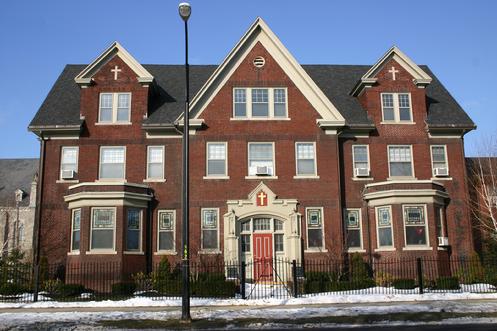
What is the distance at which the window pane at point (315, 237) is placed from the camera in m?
26.9

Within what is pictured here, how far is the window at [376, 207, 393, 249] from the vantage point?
26.6 m

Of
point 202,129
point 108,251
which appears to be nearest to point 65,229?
point 108,251

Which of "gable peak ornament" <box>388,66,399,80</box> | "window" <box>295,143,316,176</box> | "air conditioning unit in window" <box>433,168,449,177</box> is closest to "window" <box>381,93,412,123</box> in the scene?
"gable peak ornament" <box>388,66,399,80</box>

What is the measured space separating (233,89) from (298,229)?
8.07 m

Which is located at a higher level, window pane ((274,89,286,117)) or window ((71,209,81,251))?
window pane ((274,89,286,117))

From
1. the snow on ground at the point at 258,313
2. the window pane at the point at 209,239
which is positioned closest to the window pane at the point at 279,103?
the window pane at the point at 209,239

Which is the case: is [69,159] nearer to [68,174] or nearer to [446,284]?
[68,174]

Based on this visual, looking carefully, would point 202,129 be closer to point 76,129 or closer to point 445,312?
point 76,129

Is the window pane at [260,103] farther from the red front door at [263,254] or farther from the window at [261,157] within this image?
the red front door at [263,254]

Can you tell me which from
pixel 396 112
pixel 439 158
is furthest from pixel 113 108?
pixel 439 158

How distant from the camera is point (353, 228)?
27562 mm

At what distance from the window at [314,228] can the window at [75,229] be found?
36.9 feet

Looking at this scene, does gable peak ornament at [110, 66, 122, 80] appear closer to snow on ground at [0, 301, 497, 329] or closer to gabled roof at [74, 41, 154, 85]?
gabled roof at [74, 41, 154, 85]

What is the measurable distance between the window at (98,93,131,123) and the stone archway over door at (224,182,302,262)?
7.38 metres
